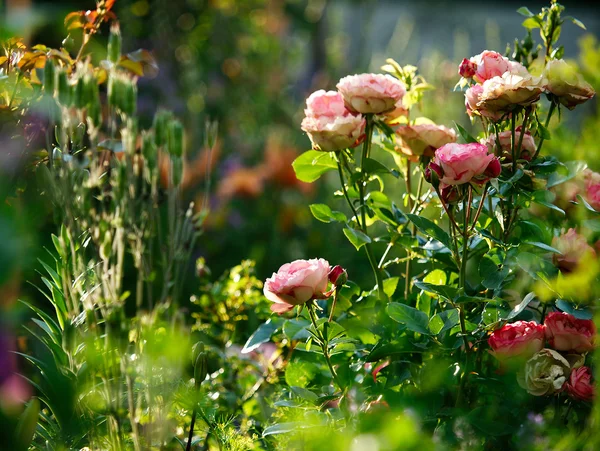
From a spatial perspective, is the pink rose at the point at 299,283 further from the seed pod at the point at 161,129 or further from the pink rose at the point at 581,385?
the pink rose at the point at 581,385

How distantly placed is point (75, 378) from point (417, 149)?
63cm

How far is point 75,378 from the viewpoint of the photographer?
94 centimetres

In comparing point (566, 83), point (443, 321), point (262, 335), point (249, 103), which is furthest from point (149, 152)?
point (249, 103)

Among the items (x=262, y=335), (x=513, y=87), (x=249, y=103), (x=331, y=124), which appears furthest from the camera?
(x=249, y=103)

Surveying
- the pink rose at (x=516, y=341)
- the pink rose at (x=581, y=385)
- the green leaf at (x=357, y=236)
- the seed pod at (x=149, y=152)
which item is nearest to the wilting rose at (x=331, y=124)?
the green leaf at (x=357, y=236)

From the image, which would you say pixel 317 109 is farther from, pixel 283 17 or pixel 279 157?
pixel 283 17

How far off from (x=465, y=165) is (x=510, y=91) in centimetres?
14

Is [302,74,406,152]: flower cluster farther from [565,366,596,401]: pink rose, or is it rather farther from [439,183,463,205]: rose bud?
[565,366,596,401]: pink rose

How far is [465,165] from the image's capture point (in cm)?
90

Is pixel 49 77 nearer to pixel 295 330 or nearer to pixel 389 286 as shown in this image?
pixel 295 330

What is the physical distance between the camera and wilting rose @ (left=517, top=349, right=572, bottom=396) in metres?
0.98

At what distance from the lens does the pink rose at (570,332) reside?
3.26ft

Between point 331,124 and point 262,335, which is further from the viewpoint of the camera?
point 262,335

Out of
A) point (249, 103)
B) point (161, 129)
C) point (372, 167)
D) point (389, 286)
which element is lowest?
point (249, 103)
